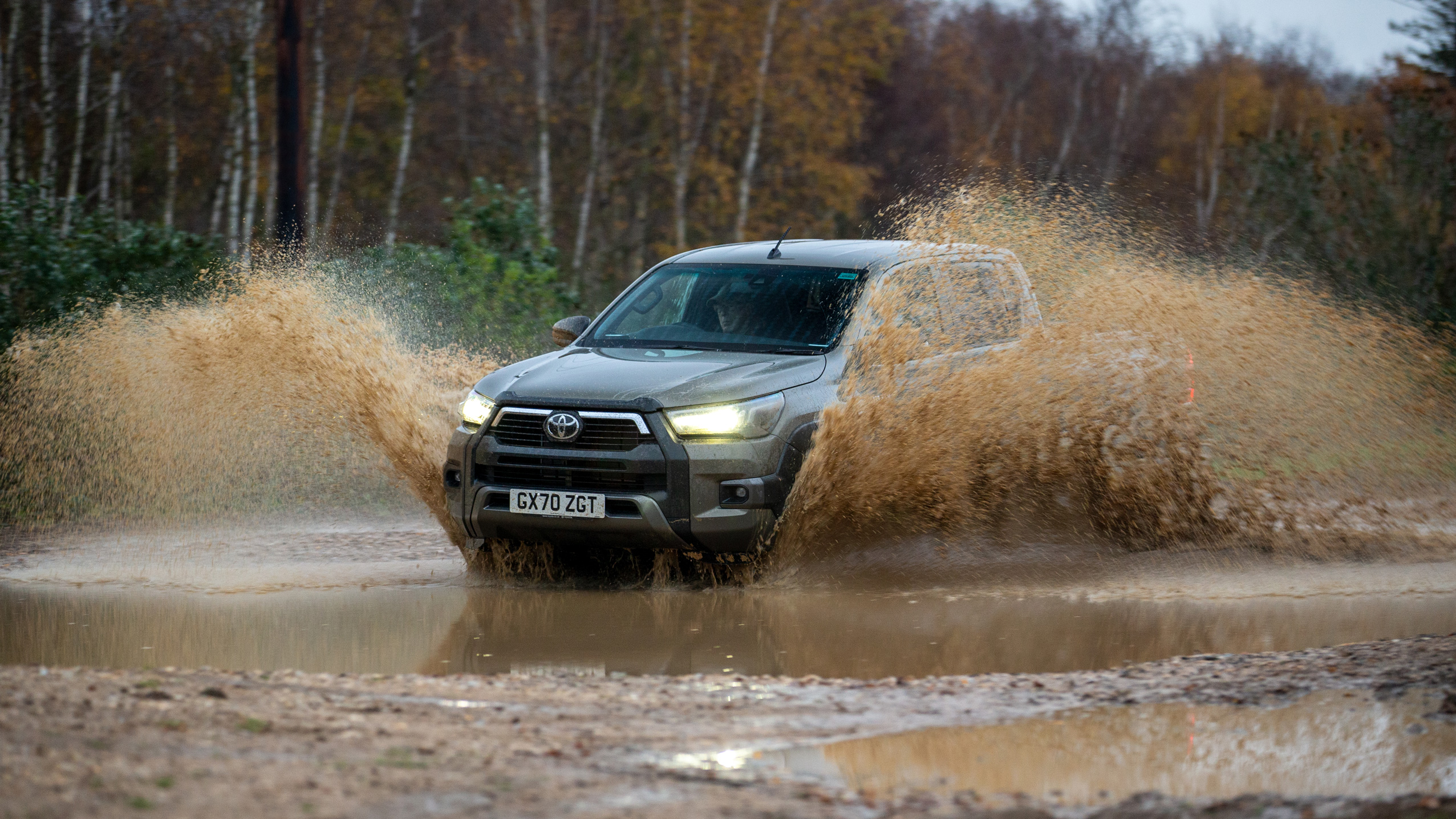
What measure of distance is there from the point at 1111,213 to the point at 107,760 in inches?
335

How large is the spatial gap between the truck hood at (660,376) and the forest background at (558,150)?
A: 157 inches

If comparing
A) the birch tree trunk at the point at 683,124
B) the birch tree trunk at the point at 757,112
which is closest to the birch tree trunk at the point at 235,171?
the birch tree trunk at the point at 683,124

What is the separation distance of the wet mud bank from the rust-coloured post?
9.98 metres

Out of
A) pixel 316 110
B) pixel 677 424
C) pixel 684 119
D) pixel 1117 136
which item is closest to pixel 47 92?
pixel 316 110

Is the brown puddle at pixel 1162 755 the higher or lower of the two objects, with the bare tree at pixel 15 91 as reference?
lower

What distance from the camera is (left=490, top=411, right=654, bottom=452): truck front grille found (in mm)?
7020

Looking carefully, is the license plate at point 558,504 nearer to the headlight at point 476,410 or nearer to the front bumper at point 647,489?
the front bumper at point 647,489

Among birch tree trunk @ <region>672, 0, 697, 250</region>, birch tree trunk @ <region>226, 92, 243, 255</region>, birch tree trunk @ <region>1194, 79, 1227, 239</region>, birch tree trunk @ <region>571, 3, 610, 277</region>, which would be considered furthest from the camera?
birch tree trunk @ <region>1194, 79, 1227, 239</region>

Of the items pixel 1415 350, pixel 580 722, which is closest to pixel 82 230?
pixel 580 722

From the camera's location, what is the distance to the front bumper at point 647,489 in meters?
6.97

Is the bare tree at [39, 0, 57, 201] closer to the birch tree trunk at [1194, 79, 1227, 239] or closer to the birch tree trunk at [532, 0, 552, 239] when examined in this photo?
the birch tree trunk at [532, 0, 552, 239]

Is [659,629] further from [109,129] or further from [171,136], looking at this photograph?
[171,136]

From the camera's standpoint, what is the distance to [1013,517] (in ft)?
27.1

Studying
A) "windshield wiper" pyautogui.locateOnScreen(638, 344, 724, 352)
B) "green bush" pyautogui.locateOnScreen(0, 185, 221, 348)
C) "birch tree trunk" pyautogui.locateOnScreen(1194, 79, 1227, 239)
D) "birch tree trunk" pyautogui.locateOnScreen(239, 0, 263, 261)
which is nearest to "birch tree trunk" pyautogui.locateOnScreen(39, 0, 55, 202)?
"birch tree trunk" pyautogui.locateOnScreen(239, 0, 263, 261)
